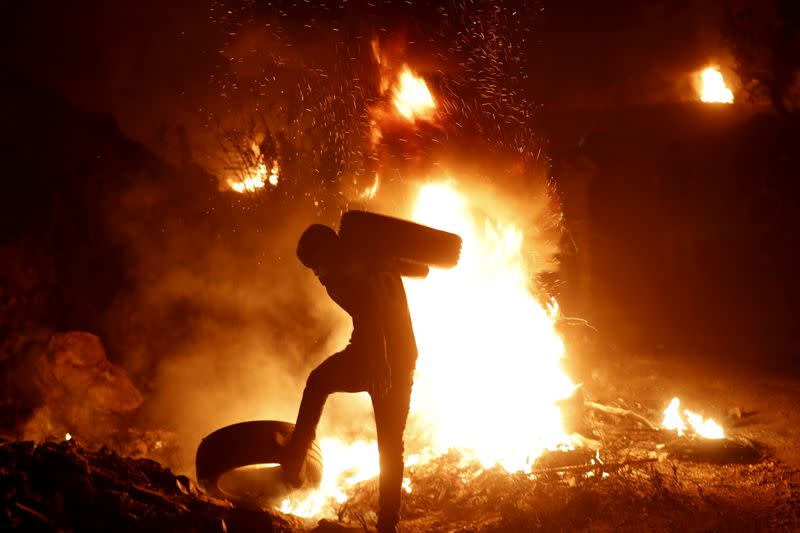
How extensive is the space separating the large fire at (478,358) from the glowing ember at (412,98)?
143 cm

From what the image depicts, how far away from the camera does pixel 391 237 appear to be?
369cm

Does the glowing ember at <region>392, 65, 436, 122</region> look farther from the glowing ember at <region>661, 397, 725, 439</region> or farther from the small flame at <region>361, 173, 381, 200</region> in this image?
the glowing ember at <region>661, 397, 725, 439</region>

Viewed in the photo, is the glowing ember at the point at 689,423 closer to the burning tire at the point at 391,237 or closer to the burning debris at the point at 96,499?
the burning tire at the point at 391,237

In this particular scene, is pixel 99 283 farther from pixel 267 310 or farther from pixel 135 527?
pixel 135 527

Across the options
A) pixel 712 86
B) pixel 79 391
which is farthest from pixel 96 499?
pixel 712 86

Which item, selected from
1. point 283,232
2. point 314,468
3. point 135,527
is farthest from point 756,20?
point 135,527

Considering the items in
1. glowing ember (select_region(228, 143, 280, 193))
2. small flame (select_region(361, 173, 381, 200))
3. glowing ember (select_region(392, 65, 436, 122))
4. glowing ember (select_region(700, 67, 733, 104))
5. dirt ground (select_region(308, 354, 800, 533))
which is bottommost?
dirt ground (select_region(308, 354, 800, 533))

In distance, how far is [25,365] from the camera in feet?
23.1

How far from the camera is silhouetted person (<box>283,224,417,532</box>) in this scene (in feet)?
12.2

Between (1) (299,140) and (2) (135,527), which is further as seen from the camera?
(1) (299,140)

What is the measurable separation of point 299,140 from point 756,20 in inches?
747

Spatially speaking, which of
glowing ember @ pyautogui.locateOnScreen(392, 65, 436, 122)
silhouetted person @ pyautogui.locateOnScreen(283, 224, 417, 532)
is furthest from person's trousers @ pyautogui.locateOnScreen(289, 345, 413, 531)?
glowing ember @ pyautogui.locateOnScreen(392, 65, 436, 122)

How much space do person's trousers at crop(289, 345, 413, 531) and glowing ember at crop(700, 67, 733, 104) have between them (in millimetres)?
23484

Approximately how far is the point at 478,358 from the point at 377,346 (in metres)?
3.66
